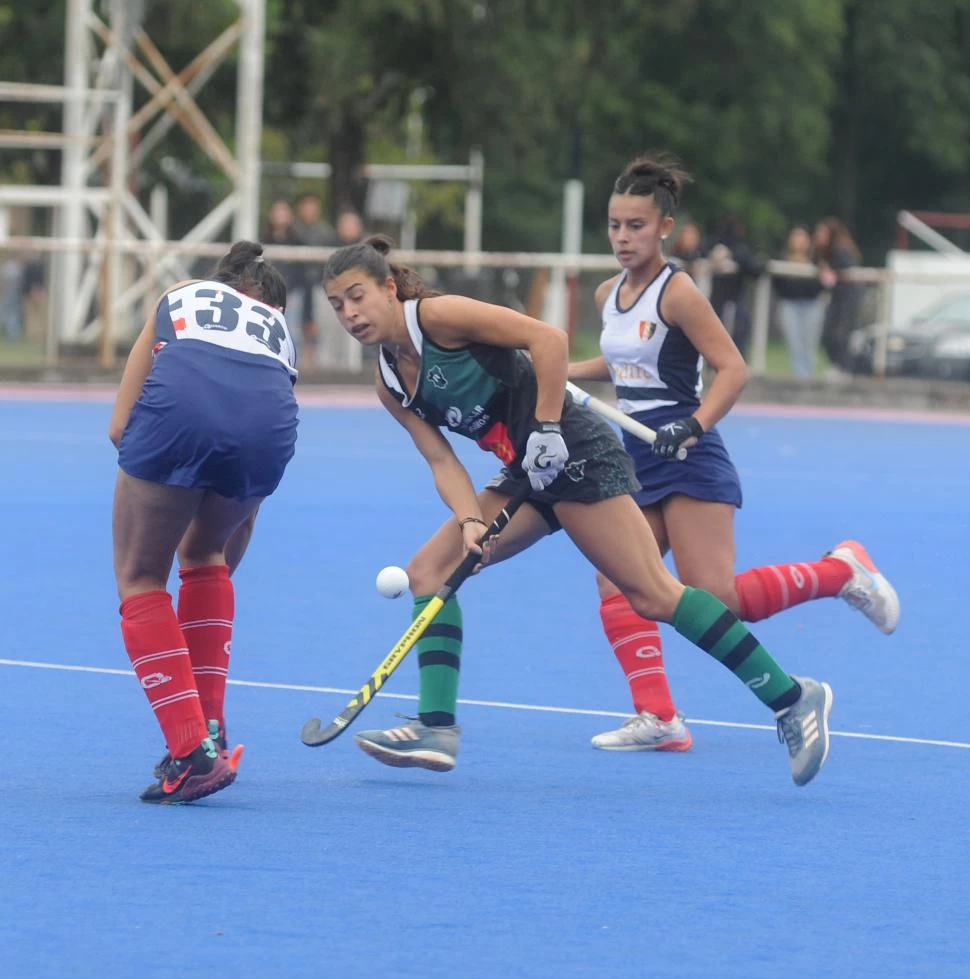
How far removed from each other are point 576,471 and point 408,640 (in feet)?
2.19

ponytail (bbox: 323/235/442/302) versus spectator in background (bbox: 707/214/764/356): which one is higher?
ponytail (bbox: 323/235/442/302)

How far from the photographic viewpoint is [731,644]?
245 inches

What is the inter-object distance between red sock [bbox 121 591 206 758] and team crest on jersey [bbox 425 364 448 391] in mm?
974

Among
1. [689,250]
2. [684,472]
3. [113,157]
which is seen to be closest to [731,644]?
[684,472]

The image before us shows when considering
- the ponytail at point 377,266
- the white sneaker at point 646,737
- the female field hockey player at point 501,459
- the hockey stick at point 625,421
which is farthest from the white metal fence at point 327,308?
the ponytail at point 377,266

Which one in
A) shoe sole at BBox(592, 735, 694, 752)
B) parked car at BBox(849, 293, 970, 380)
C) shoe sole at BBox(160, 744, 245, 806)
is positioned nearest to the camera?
shoe sole at BBox(160, 744, 245, 806)

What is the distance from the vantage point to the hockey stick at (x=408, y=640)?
6234mm

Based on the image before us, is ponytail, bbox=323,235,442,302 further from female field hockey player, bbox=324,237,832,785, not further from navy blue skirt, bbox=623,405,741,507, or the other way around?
navy blue skirt, bbox=623,405,741,507

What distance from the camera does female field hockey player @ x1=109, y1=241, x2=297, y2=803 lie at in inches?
227

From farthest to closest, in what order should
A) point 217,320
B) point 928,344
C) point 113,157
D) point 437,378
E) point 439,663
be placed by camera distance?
point 928,344 < point 113,157 < point 439,663 < point 437,378 < point 217,320

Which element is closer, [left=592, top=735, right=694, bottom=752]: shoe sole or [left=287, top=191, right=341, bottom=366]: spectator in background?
[left=592, top=735, right=694, bottom=752]: shoe sole

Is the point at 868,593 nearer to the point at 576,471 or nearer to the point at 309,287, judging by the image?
the point at 576,471

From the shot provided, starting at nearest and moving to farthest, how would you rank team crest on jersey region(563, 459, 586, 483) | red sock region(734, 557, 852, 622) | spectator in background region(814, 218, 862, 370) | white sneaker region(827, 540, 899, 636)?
team crest on jersey region(563, 459, 586, 483)
red sock region(734, 557, 852, 622)
white sneaker region(827, 540, 899, 636)
spectator in background region(814, 218, 862, 370)

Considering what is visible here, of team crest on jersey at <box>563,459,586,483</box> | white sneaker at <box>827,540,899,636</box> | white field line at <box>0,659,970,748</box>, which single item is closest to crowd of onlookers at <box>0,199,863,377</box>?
white field line at <box>0,659,970,748</box>
